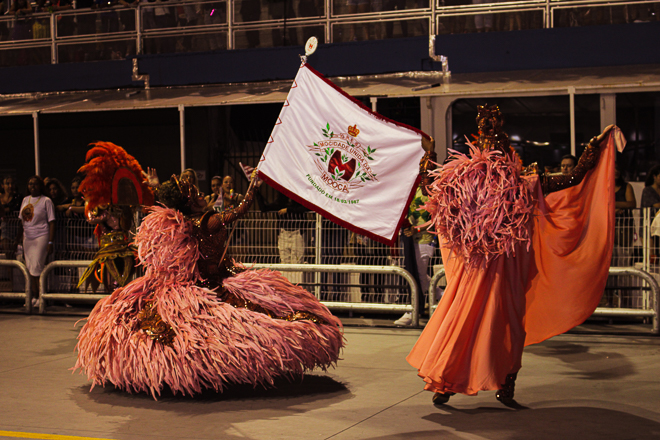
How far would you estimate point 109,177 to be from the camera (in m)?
7.75

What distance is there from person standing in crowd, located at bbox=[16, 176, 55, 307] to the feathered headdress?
6.14ft

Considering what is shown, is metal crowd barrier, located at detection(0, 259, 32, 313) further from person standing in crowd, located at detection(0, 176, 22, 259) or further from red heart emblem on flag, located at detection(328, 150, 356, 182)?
red heart emblem on flag, located at detection(328, 150, 356, 182)

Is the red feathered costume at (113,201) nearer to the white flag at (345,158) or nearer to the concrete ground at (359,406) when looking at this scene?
the concrete ground at (359,406)

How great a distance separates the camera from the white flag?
6148 millimetres

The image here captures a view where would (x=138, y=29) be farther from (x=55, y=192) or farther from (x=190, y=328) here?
(x=190, y=328)

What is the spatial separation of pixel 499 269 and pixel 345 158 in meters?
1.97

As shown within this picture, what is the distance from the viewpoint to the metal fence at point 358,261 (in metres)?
7.74

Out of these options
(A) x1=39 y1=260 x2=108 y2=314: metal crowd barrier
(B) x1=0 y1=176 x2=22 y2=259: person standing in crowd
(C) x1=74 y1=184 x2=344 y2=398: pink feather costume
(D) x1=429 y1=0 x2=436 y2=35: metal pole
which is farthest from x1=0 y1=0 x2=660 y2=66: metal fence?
(C) x1=74 y1=184 x2=344 y2=398: pink feather costume

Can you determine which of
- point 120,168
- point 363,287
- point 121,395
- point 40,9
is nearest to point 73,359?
point 121,395

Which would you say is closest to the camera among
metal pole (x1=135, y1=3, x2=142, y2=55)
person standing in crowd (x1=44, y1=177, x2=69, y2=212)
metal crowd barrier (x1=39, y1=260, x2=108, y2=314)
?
metal crowd barrier (x1=39, y1=260, x2=108, y2=314)

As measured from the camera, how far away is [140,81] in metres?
14.1

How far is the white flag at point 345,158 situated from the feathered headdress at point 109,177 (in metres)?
2.28

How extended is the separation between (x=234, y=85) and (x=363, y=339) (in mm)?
6642

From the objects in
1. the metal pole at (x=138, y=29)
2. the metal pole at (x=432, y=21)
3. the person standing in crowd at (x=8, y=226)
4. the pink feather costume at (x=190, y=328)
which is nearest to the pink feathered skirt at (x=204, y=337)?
the pink feather costume at (x=190, y=328)
